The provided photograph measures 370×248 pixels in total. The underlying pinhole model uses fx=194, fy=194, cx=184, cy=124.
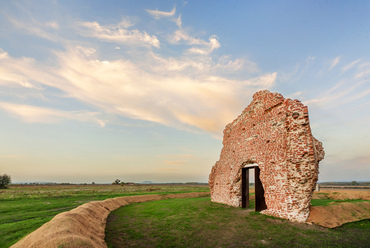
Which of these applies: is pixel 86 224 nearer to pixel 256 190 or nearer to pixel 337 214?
pixel 256 190

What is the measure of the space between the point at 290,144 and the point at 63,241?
33.0 ft

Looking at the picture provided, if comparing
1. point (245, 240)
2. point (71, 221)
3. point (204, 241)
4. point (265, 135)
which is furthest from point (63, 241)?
point (265, 135)

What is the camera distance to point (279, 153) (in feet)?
34.3

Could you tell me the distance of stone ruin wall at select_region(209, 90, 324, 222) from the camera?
370 inches

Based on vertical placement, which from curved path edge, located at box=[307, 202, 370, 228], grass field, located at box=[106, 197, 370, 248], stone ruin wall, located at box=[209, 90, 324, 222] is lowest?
grass field, located at box=[106, 197, 370, 248]

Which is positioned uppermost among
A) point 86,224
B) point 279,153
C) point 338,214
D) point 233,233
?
point 279,153

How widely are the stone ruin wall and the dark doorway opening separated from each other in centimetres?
37

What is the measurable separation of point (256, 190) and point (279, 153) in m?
3.48

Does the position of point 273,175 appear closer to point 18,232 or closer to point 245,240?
point 245,240

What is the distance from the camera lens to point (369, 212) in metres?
9.73

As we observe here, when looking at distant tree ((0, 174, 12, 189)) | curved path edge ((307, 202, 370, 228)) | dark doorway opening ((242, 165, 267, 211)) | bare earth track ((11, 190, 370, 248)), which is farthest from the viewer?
distant tree ((0, 174, 12, 189))

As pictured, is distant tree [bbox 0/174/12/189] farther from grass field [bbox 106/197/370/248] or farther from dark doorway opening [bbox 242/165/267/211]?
dark doorway opening [bbox 242/165/267/211]

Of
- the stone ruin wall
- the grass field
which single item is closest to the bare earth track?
the grass field

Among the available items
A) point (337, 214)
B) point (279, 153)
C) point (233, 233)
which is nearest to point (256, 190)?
point (279, 153)
